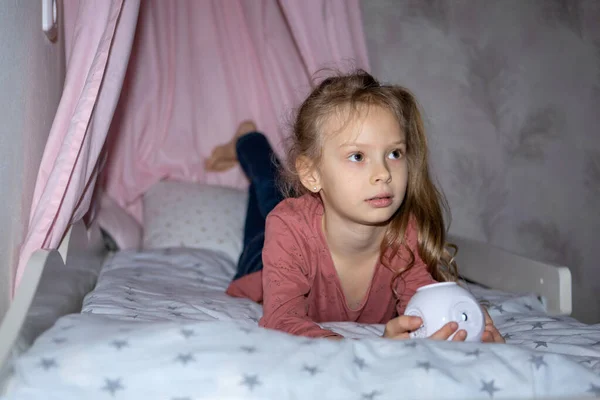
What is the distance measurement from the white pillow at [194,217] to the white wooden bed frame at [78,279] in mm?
199

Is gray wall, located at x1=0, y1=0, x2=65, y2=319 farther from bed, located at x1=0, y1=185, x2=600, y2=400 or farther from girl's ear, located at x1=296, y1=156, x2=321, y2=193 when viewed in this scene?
girl's ear, located at x1=296, y1=156, x2=321, y2=193

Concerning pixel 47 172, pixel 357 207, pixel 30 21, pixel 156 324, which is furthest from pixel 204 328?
pixel 30 21

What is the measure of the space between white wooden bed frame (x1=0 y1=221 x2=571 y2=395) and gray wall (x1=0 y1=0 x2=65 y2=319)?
82 millimetres

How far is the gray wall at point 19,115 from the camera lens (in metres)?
1.22

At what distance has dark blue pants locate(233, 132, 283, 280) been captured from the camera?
1.92 m

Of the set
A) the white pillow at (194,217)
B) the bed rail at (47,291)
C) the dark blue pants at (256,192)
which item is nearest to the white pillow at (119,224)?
the white pillow at (194,217)

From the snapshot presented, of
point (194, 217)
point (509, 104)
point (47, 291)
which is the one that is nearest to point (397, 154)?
point (47, 291)

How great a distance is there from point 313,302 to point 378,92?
1.54 ft

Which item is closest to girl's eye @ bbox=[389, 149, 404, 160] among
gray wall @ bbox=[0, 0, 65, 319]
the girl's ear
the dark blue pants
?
the girl's ear

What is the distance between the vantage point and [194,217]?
7.43ft

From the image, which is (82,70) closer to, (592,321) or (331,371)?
(331,371)

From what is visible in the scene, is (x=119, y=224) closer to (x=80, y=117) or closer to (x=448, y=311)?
(x=80, y=117)

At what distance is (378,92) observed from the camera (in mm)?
1450

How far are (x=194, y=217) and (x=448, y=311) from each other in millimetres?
1292
